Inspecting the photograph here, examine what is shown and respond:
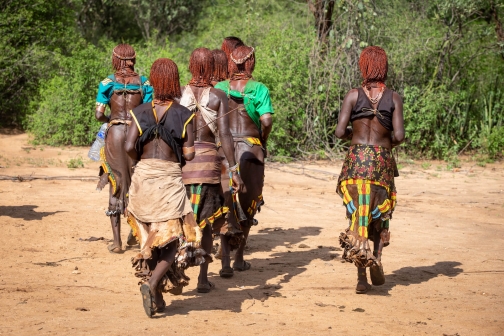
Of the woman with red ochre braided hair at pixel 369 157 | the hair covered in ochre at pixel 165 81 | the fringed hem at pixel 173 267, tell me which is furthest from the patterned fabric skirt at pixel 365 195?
the hair covered in ochre at pixel 165 81

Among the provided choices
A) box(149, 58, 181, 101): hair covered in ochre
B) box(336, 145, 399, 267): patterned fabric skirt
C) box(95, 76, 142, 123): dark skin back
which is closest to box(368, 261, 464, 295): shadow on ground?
box(336, 145, 399, 267): patterned fabric skirt

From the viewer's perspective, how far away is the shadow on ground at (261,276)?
5.71 metres

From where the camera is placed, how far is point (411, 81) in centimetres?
1513

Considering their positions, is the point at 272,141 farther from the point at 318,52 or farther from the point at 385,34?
the point at 385,34

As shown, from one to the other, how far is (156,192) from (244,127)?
175cm

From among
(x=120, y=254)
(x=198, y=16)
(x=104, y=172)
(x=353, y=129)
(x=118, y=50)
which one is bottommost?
(x=120, y=254)

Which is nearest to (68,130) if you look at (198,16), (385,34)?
(385,34)

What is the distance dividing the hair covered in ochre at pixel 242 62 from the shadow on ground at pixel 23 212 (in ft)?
11.7

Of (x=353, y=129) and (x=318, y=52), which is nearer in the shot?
(x=353, y=129)

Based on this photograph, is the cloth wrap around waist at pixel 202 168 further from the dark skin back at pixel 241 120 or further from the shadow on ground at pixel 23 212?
the shadow on ground at pixel 23 212

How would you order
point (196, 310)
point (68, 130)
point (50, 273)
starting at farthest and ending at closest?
point (68, 130) < point (50, 273) < point (196, 310)

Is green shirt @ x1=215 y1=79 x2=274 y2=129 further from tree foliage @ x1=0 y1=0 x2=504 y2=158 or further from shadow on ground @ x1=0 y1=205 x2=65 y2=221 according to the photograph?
tree foliage @ x1=0 y1=0 x2=504 y2=158

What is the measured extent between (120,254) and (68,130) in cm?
898

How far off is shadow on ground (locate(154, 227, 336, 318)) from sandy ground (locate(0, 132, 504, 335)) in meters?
0.01
